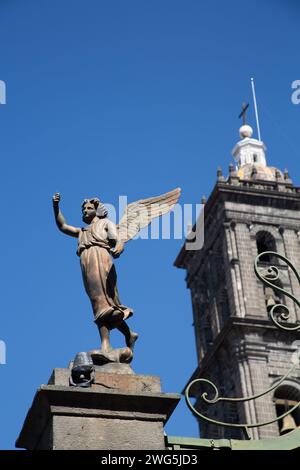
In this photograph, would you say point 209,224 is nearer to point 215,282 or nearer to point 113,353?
point 215,282

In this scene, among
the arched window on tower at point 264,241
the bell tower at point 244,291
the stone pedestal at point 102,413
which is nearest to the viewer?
the stone pedestal at point 102,413

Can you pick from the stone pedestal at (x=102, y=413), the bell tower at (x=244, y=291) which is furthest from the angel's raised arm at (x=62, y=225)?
the bell tower at (x=244, y=291)

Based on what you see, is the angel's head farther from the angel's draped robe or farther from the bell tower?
the bell tower

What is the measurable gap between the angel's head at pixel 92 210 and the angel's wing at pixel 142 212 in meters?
0.25

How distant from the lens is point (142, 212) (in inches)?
474

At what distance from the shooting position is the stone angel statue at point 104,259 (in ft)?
34.6

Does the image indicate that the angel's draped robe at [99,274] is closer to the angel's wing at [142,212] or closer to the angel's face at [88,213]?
the angel's face at [88,213]

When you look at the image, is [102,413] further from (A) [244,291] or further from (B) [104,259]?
(A) [244,291]

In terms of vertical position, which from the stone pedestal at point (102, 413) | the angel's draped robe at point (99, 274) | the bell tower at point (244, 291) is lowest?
the stone pedestal at point (102, 413)

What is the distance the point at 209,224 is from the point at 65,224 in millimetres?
56394

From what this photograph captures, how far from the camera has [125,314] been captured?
1062 cm

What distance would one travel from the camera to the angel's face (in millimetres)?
11430

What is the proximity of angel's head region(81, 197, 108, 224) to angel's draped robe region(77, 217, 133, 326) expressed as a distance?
30 cm
